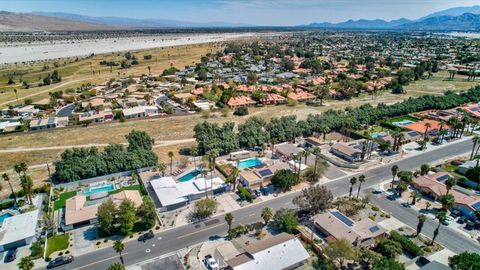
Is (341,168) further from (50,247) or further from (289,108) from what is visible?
(50,247)

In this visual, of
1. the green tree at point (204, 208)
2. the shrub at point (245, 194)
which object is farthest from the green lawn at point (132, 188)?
the shrub at point (245, 194)

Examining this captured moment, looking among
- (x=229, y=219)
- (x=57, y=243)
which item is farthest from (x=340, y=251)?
(x=57, y=243)

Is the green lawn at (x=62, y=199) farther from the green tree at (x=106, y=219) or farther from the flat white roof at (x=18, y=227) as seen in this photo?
the green tree at (x=106, y=219)

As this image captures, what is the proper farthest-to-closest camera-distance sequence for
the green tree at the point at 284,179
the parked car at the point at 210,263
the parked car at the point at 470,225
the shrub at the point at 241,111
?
1. the shrub at the point at 241,111
2. the green tree at the point at 284,179
3. the parked car at the point at 470,225
4. the parked car at the point at 210,263

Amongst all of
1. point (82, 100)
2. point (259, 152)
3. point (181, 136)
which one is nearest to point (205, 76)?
point (82, 100)

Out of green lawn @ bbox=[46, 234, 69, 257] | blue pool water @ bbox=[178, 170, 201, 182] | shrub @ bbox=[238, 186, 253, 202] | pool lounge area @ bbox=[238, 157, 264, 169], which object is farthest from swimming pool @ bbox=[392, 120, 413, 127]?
green lawn @ bbox=[46, 234, 69, 257]

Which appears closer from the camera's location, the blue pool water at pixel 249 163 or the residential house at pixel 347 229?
the residential house at pixel 347 229

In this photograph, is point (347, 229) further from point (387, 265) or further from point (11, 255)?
point (11, 255)
